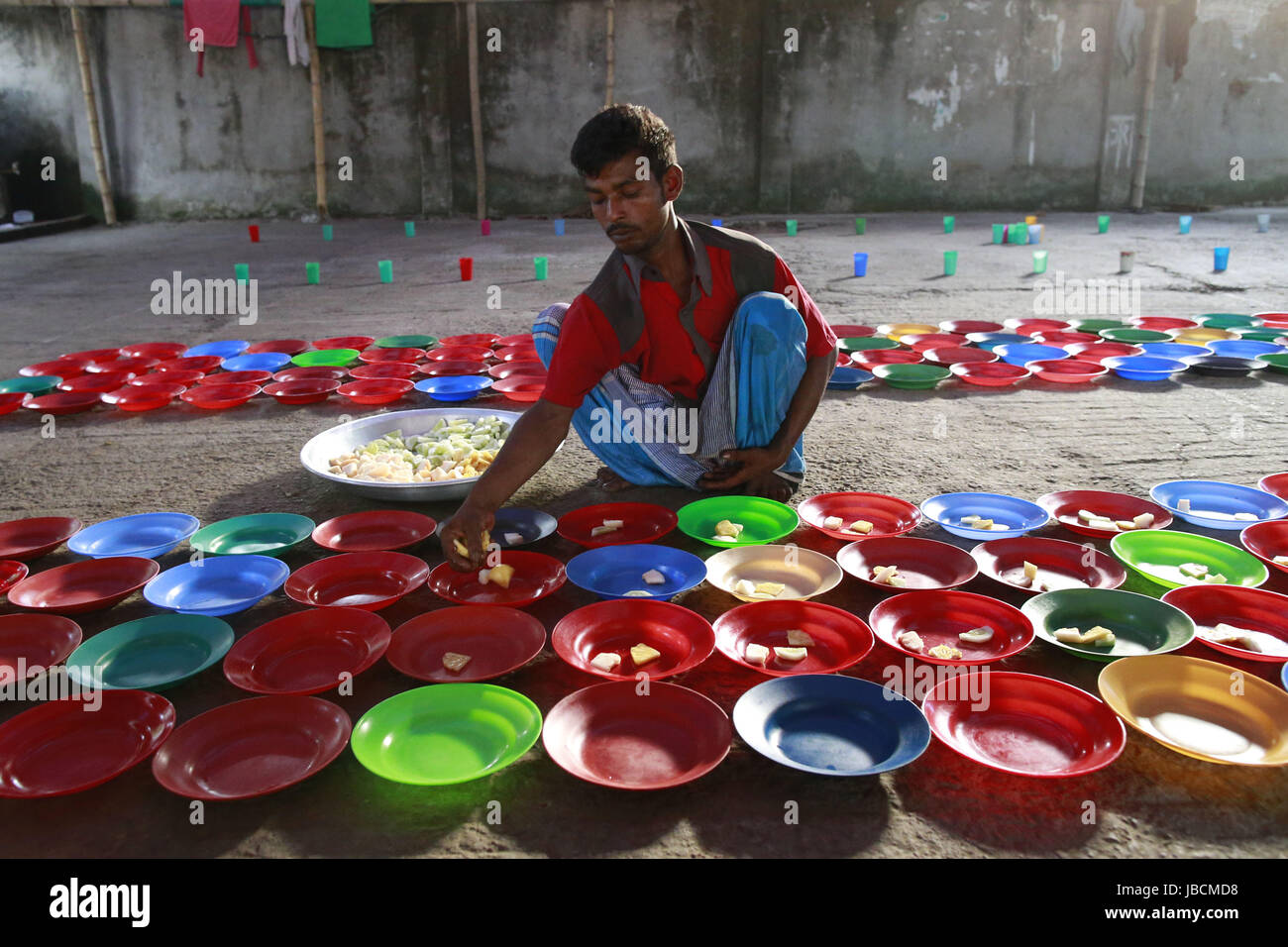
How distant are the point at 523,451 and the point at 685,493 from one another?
91 centimetres

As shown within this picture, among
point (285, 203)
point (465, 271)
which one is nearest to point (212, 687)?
point (465, 271)

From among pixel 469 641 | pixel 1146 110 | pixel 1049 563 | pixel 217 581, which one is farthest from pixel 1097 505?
pixel 1146 110

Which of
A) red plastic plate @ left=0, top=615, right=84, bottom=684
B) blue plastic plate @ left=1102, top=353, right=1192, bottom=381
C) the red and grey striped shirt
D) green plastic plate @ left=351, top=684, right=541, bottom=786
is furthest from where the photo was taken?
blue plastic plate @ left=1102, top=353, right=1192, bottom=381

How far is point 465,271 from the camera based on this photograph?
6.97m

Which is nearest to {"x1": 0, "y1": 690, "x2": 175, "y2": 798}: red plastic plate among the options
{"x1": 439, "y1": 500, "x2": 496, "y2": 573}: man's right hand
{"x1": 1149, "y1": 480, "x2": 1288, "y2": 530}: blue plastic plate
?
{"x1": 439, "y1": 500, "x2": 496, "y2": 573}: man's right hand

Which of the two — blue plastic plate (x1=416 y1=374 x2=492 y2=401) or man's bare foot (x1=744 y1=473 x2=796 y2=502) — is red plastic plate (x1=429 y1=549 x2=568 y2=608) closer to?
man's bare foot (x1=744 y1=473 x2=796 y2=502)

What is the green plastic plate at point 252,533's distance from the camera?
264 centimetres

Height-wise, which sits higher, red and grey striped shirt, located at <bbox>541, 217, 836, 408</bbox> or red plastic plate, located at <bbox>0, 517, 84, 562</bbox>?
red and grey striped shirt, located at <bbox>541, 217, 836, 408</bbox>

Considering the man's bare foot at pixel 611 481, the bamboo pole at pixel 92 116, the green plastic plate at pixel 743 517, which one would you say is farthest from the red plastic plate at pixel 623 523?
the bamboo pole at pixel 92 116

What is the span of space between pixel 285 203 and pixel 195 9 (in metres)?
2.21

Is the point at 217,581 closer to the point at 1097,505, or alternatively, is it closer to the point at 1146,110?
→ the point at 1097,505

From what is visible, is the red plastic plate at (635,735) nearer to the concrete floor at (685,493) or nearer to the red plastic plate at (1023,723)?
the concrete floor at (685,493)

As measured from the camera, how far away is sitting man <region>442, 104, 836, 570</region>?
2281 mm

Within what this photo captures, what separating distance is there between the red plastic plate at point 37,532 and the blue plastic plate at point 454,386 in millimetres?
1596
